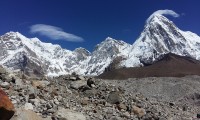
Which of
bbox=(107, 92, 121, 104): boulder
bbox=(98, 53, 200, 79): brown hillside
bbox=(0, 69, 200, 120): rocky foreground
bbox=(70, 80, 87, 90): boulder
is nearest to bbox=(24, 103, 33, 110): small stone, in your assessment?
bbox=(0, 69, 200, 120): rocky foreground

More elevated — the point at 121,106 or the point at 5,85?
the point at 5,85

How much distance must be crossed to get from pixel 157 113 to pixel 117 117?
10.0 ft

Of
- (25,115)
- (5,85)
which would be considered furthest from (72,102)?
(25,115)

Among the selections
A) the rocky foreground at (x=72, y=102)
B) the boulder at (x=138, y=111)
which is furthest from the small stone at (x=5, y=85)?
the boulder at (x=138, y=111)

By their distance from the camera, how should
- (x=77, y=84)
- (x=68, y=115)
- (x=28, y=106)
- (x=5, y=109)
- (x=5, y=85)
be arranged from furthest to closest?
(x=77, y=84) < (x=5, y=85) < (x=68, y=115) < (x=28, y=106) < (x=5, y=109)

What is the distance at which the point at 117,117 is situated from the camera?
1501 cm

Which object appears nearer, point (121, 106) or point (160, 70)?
point (121, 106)

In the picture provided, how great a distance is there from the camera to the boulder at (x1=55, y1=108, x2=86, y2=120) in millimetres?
12773

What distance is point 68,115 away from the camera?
516 inches

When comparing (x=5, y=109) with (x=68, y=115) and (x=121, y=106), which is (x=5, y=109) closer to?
(x=68, y=115)

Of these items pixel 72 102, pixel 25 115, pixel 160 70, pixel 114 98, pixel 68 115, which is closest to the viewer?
pixel 25 115

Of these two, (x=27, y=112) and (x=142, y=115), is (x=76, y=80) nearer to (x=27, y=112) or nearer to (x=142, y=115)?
(x=142, y=115)

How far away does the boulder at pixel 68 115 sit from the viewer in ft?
41.9

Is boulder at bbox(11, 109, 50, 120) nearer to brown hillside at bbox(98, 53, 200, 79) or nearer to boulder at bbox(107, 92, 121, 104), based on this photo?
boulder at bbox(107, 92, 121, 104)
